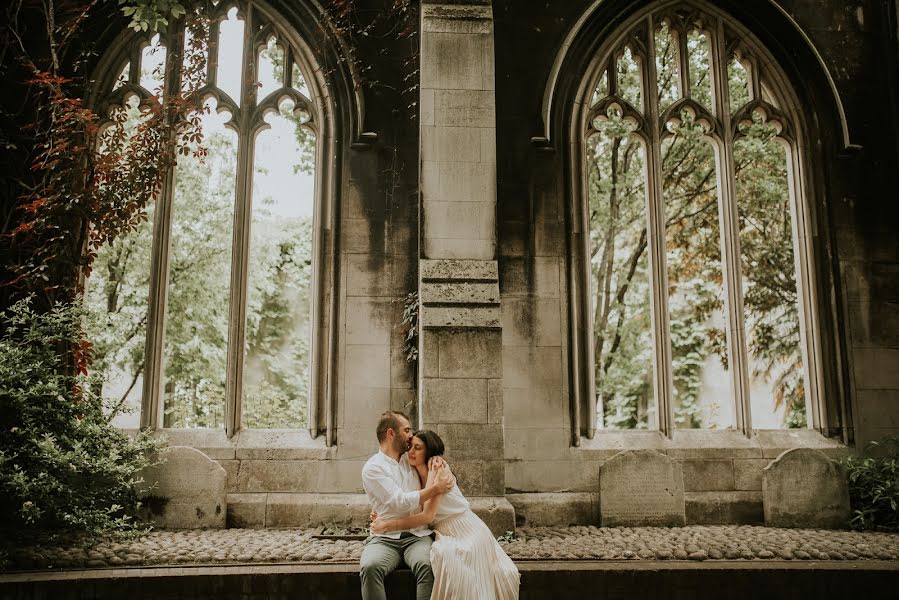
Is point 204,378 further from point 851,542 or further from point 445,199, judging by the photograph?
point 851,542

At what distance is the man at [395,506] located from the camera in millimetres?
4539

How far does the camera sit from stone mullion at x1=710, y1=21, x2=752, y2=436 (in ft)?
25.2

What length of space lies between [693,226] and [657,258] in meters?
5.16

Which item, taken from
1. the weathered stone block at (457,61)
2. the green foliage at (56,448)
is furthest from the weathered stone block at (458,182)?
the green foliage at (56,448)

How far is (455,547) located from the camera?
182 inches

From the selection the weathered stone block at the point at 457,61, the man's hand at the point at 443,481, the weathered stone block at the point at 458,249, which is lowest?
the man's hand at the point at 443,481

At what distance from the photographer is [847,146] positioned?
8.07 m

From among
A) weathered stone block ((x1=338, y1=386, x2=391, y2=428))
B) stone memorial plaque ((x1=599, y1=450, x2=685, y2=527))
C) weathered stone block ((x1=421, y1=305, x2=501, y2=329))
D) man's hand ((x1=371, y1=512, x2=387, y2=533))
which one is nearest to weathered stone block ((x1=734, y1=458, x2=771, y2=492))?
stone memorial plaque ((x1=599, y1=450, x2=685, y2=527))

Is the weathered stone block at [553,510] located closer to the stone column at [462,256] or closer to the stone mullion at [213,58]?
the stone column at [462,256]

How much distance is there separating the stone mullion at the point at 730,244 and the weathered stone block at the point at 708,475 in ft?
1.62

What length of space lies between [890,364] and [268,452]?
6532 mm

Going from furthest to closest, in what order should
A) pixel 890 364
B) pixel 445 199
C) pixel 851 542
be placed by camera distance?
pixel 890 364 → pixel 445 199 → pixel 851 542

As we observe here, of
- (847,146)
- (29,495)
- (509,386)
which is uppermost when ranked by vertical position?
(847,146)

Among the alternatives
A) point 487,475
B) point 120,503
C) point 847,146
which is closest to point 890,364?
point 847,146
